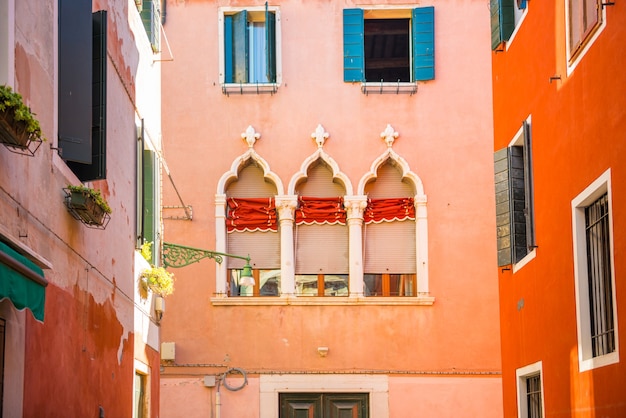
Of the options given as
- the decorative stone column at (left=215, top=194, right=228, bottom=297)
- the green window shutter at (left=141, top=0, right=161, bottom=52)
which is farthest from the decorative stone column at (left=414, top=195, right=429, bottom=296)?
the green window shutter at (left=141, top=0, right=161, bottom=52)

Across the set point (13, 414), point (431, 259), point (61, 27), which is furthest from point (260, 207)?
point (13, 414)

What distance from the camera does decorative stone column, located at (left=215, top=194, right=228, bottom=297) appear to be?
63.5 ft

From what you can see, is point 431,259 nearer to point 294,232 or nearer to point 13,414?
point 294,232

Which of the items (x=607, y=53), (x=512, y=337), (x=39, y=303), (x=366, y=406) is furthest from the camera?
(x=366, y=406)

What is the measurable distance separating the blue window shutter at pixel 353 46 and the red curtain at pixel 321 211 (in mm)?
2052

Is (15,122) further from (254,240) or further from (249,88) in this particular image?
(249,88)

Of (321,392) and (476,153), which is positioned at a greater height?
(476,153)

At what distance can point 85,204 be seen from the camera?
9219 millimetres

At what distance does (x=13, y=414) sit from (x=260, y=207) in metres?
12.3

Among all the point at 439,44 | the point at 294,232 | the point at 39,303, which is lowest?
the point at 39,303

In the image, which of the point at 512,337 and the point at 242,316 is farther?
the point at 242,316

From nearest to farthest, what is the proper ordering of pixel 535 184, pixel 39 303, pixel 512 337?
1. pixel 39 303
2. pixel 535 184
3. pixel 512 337

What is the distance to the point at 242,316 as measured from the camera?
19281mm

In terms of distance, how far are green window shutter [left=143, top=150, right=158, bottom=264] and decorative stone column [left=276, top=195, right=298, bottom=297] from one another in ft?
19.6
